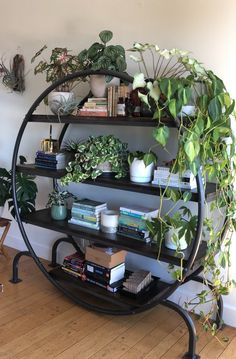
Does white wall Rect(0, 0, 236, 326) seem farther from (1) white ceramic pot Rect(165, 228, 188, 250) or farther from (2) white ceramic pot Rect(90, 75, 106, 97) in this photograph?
(1) white ceramic pot Rect(165, 228, 188, 250)

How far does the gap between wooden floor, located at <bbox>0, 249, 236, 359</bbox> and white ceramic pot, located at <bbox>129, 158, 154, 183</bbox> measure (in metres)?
0.85

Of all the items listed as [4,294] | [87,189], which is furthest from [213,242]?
[4,294]

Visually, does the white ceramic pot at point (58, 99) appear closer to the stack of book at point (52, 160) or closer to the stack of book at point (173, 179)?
the stack of book at point (52, 160)

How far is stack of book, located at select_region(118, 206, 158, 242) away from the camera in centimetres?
198

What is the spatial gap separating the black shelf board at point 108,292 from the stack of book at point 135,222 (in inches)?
13.9

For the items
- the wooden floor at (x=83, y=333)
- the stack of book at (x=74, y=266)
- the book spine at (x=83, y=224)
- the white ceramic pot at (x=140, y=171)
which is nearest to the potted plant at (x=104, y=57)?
the white ceramic pot at (x=140, y=171)

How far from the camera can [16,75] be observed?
2.85 m

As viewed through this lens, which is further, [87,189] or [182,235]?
[87,189]

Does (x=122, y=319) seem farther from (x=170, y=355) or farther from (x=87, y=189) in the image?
(x=87, y=189)

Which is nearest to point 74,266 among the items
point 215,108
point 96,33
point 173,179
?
point 173,179

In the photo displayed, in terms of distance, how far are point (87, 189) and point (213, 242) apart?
1.06 m

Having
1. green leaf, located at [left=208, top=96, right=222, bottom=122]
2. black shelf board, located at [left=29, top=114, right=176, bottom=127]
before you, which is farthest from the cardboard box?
green leaf, located at [left=208, top=96, right=222, bottom=122]

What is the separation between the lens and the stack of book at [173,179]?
1732 mm

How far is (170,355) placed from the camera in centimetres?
183
